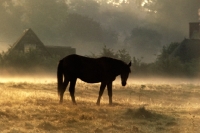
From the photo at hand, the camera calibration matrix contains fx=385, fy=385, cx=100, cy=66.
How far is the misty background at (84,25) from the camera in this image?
9725 centimetres

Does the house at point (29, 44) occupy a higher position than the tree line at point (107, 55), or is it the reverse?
the house at point (29, 44)

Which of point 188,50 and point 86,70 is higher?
point 188,50

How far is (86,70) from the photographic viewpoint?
59.6ft

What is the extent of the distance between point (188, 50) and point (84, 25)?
49973 millimetres

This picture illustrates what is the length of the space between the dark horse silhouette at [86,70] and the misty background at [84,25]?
78614 mm

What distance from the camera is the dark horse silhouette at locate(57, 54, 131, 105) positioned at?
17.7m

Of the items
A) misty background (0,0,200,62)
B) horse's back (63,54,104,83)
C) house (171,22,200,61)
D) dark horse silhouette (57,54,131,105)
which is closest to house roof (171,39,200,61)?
house (171,22,200,61)

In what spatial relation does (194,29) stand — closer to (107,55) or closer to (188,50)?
(188,50)

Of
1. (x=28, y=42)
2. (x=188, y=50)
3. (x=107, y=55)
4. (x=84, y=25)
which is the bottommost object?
(x=107, y=55)

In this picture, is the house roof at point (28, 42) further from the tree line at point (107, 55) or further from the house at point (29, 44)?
the tree line at point (107, 55)

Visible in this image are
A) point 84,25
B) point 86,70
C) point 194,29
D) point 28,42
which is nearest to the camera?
point 86,70

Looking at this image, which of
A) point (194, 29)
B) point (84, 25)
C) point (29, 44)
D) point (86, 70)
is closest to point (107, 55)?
point (29, 44)

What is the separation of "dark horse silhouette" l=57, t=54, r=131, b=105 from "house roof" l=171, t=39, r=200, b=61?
4890cm

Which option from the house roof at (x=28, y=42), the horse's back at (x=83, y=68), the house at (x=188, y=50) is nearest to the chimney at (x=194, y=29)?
the house at (x=188, y=50)
